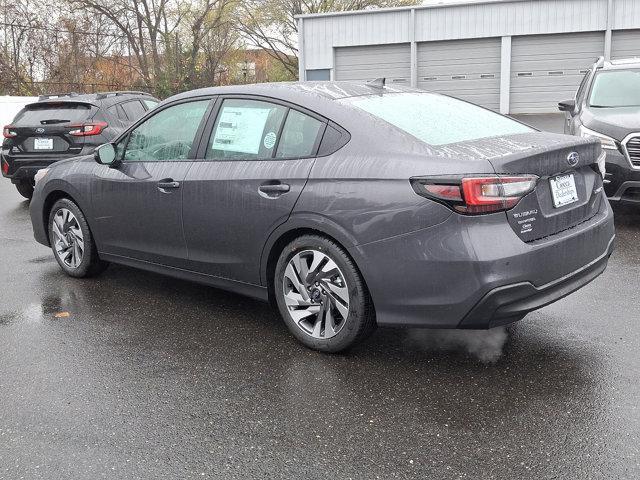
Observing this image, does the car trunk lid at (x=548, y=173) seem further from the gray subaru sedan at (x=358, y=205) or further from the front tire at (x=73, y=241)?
the front tire at (x=73, y=241)

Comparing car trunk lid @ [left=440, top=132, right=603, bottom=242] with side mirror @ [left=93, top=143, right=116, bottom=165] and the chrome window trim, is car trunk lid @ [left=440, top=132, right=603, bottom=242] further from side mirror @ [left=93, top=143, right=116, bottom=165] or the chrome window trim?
the chrome window trim

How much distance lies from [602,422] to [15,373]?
9.96 ft

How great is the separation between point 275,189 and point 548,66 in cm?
2112

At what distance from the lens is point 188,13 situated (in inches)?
1294

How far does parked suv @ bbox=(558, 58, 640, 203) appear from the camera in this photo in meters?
7.00

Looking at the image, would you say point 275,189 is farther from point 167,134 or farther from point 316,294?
point 167,134

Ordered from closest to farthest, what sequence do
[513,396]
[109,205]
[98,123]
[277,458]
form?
[277,458] < [513,396] < [109,205] < [98,123]

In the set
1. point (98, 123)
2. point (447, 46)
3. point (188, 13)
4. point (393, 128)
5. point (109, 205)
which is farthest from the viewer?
point (188, 13)

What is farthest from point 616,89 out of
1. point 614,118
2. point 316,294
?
point 316,294

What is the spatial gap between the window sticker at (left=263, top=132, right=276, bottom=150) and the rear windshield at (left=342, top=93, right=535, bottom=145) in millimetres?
489

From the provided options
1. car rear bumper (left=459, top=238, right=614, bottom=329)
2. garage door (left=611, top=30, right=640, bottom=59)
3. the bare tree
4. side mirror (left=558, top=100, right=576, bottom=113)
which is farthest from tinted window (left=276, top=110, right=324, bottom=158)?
the bare tree

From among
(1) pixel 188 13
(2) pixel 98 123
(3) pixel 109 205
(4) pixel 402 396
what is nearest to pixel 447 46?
(1) pixel 188 13

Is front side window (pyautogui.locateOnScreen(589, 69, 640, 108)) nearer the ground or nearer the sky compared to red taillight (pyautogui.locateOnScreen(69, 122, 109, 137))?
nearer the sky

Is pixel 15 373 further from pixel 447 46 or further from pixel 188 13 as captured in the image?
pixel 188 13
